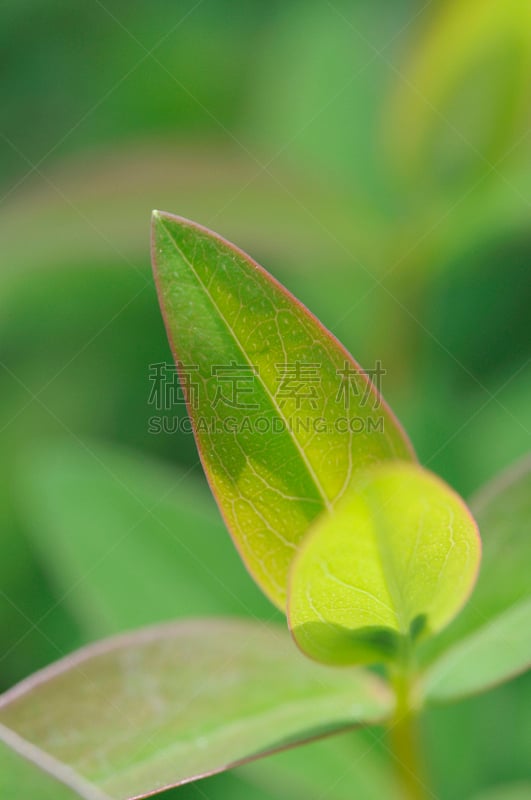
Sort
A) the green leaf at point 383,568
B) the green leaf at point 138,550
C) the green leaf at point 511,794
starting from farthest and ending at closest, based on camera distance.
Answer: the green leaf at point 138,550 → the green leaf at point 511,794 → the green leaf at point 383,568

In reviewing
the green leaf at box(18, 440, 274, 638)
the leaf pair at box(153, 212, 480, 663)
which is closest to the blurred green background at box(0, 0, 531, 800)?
the green leaf at box(18, 440, 274, 638)

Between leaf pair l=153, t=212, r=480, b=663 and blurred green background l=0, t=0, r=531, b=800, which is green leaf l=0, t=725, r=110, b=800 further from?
blurred green background l=0, t=0, r=531, b=800

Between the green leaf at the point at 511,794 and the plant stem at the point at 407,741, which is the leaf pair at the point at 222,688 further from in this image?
the green leaf at the point at 511,794

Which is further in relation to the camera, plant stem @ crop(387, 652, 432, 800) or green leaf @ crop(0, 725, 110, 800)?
plant stem @ crop(387, 652, 432, 800)

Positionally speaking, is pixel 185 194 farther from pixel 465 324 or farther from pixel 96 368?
pixel 465 324

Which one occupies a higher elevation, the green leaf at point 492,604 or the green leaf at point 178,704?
the green leaf at point 492,604

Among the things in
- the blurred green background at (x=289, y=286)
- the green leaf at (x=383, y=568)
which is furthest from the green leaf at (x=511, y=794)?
the green leaf at (x=383, y=568)

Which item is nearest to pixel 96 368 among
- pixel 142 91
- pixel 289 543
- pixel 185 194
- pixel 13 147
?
pixel 185 194
